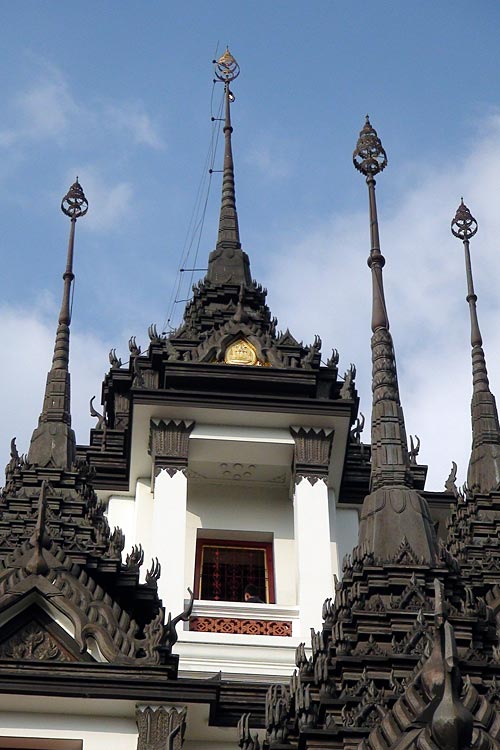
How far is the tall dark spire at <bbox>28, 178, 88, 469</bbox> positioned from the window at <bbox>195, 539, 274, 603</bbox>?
2.82 m

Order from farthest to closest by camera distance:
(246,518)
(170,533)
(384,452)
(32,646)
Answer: (246,518)
(170,533)
(384,452)
(32,646)

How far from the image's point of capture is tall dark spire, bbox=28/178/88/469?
72.5 ft

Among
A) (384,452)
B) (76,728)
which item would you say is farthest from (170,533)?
(76,728)

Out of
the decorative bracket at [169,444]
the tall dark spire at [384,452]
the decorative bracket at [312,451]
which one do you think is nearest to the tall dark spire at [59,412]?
the decorative bracket at [169,444]

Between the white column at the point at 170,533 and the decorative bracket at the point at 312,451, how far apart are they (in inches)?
72.7

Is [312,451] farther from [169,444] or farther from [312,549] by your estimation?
[169,444]

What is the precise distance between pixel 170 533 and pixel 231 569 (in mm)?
1734

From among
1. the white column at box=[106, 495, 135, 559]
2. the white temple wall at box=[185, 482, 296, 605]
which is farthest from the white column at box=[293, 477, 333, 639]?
the white column at box=[106, 495, 135, 559]

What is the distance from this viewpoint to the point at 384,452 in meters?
18.3

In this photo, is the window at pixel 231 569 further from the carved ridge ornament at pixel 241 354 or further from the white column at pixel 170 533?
the carved ridge ornament at pixel 241 354

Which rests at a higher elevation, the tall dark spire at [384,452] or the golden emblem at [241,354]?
the golden emblem at [241,354]

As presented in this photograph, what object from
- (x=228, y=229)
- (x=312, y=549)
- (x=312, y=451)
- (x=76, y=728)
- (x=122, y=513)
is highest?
(x=228, y=229)

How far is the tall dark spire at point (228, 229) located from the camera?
28.1 metres

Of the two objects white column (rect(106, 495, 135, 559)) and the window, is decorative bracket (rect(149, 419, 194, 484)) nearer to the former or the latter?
white column (rect(106, 495, 135, 559))
